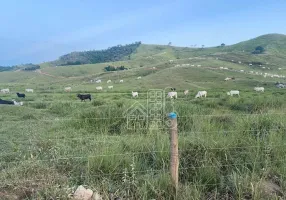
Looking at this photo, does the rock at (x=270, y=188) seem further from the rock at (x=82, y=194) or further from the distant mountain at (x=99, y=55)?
the distant mountain at (x=99, y=55)

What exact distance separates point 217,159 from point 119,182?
161 cm

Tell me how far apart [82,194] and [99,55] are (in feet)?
325

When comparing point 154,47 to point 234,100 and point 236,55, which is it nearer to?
point 236,55

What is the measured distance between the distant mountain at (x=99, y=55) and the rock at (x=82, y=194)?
90.0m

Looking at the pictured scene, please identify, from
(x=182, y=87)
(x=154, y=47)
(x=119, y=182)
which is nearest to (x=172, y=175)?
(x=119, y=182)

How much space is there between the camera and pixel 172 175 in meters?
3.80

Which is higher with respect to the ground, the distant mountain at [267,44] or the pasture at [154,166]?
the distant mountain at [267,44]

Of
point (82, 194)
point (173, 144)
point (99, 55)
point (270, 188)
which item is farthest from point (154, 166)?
point (99, 55)

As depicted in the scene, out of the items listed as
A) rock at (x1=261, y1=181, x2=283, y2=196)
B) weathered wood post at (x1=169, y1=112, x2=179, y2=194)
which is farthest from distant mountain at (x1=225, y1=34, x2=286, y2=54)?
weathered wood post at (x1=169, y1=112, x2=179, y2=194)

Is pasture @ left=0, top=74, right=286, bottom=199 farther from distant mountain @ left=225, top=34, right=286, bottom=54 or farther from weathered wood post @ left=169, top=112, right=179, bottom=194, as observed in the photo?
distant mountain @ left=225, top=34, right=286, bottom=54

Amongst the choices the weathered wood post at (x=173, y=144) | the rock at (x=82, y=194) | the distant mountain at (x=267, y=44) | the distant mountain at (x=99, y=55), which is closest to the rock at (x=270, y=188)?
the weathered wood post at (x=173, y=144)

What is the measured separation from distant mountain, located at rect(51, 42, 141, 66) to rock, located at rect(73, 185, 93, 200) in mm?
89978

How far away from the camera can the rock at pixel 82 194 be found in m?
3.68

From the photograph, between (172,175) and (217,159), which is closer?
(172,175)
